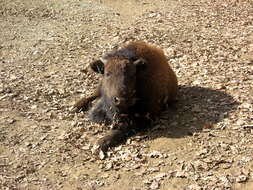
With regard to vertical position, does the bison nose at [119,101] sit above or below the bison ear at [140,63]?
below

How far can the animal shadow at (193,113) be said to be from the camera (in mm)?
7898

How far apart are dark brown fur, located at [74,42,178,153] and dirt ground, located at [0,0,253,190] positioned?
9.0 inches

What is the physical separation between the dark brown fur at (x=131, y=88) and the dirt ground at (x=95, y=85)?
23cm

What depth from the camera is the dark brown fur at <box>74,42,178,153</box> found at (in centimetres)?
786

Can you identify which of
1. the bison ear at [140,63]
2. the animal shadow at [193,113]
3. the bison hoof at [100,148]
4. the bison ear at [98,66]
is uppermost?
the bison ear at [140,63]

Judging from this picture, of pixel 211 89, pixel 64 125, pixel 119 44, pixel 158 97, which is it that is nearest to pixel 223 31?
pixel 119 44

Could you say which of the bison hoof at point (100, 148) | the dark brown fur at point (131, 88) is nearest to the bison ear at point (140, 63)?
the dark brown fur at point (131, 88)

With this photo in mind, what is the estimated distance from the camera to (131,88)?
785cm

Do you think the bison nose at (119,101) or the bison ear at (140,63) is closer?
the bison nose at (119,101)

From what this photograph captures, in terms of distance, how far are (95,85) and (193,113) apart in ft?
7.73

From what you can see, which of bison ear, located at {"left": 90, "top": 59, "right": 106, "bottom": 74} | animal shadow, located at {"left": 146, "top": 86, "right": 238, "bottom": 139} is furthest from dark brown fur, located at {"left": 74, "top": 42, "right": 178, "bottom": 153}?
animal shadow, located at {"left": 146, "top": 86, "right": 238, "bottom": 139}

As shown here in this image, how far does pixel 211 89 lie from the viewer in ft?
30.1

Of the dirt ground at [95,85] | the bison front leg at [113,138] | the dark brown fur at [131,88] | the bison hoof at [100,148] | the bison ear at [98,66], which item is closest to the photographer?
the dirt ground at [95,85]

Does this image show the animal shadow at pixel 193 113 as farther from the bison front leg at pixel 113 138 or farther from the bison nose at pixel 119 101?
the bison nose at pixel 119 101
